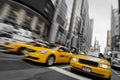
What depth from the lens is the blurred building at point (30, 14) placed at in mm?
31594

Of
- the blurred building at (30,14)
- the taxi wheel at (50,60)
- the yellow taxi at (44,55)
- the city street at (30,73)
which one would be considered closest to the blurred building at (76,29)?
the blurred building at (30,14)

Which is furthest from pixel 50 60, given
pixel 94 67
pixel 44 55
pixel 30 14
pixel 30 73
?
pixel 30 14

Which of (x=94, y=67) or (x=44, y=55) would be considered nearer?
(x=94, y=67)

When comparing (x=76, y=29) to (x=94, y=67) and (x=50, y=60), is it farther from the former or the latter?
(x=94, y=67)

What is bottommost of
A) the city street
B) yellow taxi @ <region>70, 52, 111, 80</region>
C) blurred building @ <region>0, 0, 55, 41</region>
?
the city street

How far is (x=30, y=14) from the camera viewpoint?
125 ft

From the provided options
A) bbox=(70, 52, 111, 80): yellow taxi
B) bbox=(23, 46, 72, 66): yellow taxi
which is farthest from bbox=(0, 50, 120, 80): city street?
bbox=(23, 46, 72, 66): yellow taxi

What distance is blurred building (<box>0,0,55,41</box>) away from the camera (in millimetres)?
31594

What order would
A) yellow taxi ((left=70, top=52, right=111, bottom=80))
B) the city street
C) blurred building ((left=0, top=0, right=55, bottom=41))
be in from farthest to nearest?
1. blurred building ((left=0, top=0, right=55, bottom=41))
2. yellow taxi ((left=70, top=52, right=111, bottom=80))
3. the city street

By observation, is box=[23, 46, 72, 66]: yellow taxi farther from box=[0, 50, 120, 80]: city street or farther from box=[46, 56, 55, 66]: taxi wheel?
box=[0, 50, 120, 80]: city street

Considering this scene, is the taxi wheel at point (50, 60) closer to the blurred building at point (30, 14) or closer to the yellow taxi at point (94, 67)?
the yellow taxi at point (94, 67)

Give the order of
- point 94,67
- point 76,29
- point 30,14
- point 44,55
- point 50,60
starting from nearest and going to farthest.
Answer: point 94,67, point 44,55, point 50,60, point 30,14, point 76,29

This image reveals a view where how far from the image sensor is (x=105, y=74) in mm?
7578

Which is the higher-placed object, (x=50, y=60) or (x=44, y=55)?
(x=44, y=55)
